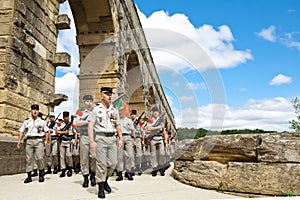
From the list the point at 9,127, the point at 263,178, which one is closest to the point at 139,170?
the point at 9,127

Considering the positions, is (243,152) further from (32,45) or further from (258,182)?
(32,45)

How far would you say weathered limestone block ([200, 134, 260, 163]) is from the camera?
3980mm

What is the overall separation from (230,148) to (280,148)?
0.68 metres

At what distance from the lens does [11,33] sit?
5.58m

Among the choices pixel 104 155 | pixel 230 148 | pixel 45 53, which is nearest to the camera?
pixel 104 155

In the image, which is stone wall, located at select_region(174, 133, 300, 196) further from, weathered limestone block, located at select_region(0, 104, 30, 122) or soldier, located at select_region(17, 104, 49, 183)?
weathered limestone block, located at select_region(0, 104, 30, 122)

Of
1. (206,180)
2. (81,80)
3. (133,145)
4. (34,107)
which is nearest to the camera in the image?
(206,180)

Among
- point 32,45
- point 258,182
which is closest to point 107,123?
point 258,182

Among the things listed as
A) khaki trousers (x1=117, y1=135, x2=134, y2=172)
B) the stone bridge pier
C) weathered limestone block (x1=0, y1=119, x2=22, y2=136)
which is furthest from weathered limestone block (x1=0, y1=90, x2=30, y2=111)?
khaki trousers (x1=117, y1=135, x2=134, y2=172)

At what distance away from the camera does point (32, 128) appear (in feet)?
15.7

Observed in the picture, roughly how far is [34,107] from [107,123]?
1.75 metres

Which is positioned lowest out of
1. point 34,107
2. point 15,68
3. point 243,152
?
point 243,152

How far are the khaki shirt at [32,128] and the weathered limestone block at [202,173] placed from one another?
2521mm

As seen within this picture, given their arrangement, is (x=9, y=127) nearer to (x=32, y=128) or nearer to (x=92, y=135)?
(x=32, y=128)
